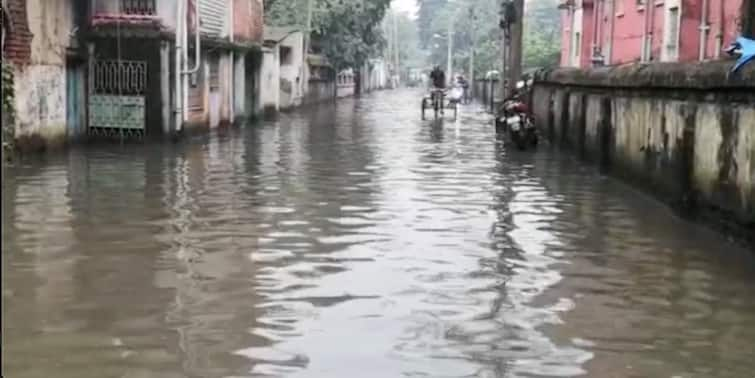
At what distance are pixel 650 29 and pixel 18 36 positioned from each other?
17.2 m

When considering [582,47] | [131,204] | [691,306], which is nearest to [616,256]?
[691,306]

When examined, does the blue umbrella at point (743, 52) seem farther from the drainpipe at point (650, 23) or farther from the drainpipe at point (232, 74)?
the drainpipe at point (232, 74)

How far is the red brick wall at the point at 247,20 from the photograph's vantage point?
2961 centimetres

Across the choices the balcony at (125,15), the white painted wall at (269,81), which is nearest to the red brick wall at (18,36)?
the balcony at (125,15)

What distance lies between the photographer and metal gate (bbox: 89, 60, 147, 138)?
21.3 metres

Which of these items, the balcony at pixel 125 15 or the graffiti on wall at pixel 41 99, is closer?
the graffiti on wall at pixel 41 99

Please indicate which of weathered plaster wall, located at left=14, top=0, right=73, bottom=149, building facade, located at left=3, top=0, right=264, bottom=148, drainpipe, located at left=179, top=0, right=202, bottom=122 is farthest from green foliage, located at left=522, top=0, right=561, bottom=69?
weathered plaster wall, located at left=14, top=0, right=73, bottom=149

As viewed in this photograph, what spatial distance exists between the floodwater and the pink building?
3.86 meters

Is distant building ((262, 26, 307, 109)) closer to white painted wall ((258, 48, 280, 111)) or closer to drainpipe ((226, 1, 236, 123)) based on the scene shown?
white painted wall ((258, 48, 280, 111))

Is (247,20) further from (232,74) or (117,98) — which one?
(117,98)

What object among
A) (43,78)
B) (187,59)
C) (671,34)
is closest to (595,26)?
(671,34)

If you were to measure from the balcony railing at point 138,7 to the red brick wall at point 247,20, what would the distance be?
7.24m

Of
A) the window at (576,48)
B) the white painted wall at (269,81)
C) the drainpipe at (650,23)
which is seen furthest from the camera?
the window at (576,48)

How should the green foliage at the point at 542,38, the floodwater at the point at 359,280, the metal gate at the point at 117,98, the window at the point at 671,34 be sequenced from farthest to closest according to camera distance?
the green foliage at the point at 542,38
the window at the point at 671,34
the metal gate at the point at 117,98
the floodwater at the point at 359,280
